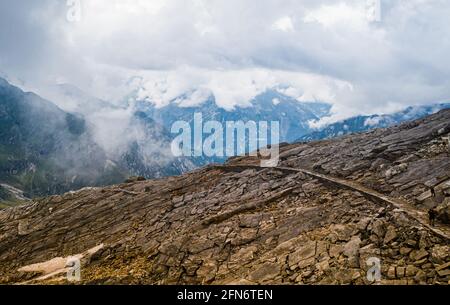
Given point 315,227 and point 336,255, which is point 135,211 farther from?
point 336,255

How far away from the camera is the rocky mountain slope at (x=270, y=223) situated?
29.6m

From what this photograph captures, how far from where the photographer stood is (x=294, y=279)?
2933 cm

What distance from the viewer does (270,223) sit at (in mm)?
38094

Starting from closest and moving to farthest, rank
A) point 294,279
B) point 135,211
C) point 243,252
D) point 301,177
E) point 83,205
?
point 294,279 → point 243,252 → point 301,177 → point 135,211 → point 83,205

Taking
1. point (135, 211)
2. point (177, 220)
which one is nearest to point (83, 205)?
point (135, 211)

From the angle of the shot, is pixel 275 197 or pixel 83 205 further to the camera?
pixel 83 205

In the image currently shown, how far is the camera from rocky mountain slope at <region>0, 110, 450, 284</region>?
29625 mm

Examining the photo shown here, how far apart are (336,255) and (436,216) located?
7.57m
